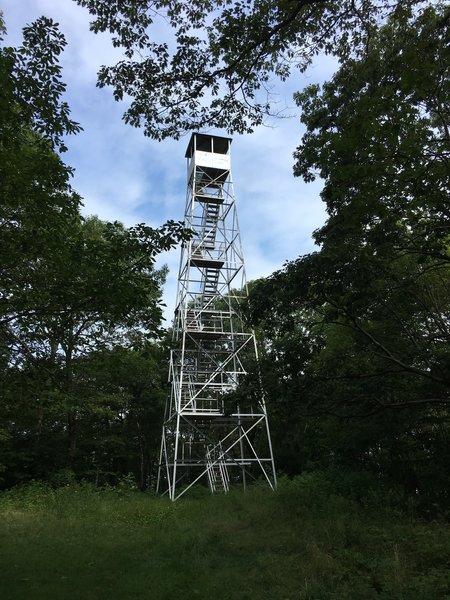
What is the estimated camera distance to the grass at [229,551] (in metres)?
6.84

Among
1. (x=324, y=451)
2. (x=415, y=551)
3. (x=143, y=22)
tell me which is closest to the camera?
(x=143, y=22)

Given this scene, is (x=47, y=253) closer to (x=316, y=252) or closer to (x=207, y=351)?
(x=316, y=252)

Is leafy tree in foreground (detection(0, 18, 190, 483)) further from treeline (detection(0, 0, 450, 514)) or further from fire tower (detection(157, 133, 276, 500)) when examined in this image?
fire tower (detection(157, 133, 276, 500))

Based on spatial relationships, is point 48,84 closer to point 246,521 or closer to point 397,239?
point 397,239

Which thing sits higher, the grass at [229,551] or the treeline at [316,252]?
the treeline at [316,252]

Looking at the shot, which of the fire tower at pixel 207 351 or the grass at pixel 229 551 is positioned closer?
the grass at pixel 229 551

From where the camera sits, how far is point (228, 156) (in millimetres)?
22812

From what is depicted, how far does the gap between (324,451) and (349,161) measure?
1603 centimetres

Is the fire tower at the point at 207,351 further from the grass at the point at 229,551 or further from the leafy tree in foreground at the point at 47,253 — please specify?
the leafy tree in foreground at the point at 47,253

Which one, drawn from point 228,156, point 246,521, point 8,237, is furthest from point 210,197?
point 8,237

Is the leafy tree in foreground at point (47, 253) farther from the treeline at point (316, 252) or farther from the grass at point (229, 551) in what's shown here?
the grass at point (229, 551)

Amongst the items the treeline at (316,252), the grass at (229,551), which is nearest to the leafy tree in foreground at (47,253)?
the treeline at (316,252)

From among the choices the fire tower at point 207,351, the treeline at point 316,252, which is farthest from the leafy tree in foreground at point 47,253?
the fire tower at point 207,351

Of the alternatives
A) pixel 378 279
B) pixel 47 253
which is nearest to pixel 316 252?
pixel 378 279
